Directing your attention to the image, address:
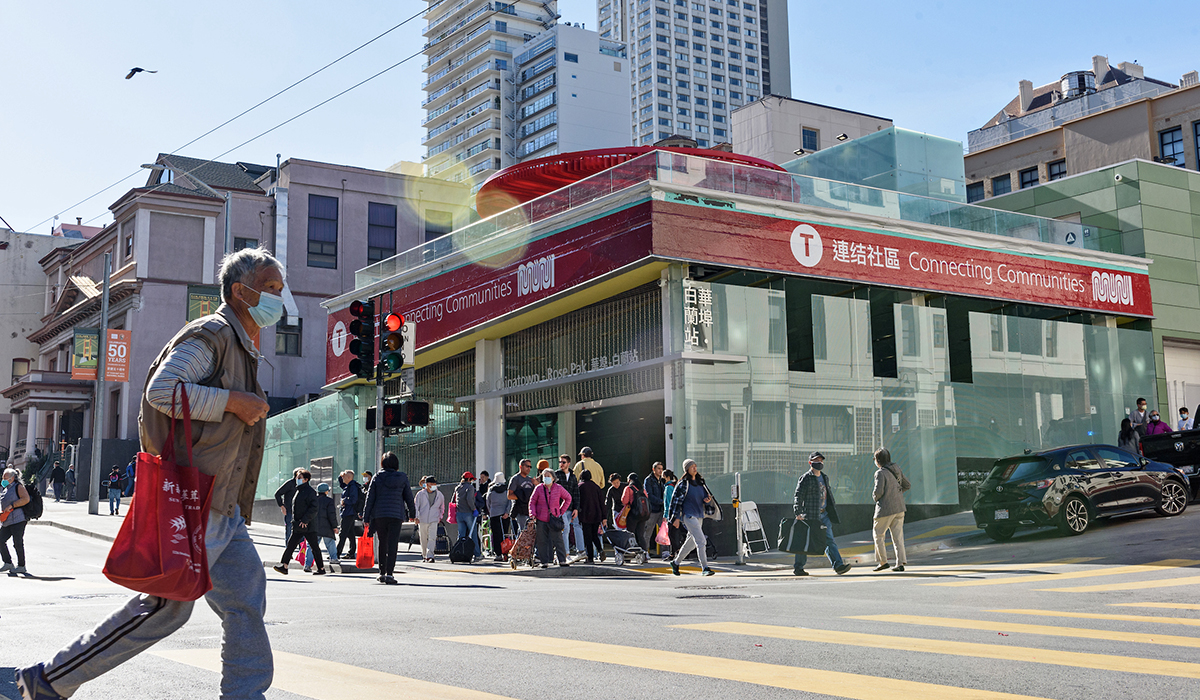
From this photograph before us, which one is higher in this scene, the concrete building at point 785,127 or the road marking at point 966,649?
the concrete building at point 785,127

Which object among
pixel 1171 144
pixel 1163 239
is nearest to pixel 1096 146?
pixel 1171 144

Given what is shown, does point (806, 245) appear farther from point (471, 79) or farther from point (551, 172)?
point (471, 79)

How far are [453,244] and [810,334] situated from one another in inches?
402

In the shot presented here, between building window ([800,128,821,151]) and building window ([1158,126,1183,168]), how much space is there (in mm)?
15565

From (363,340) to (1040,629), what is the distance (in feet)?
40.3

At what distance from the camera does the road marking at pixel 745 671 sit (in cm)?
532

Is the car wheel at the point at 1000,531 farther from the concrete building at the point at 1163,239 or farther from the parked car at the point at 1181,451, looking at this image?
the concrete building at the point at 1163,239

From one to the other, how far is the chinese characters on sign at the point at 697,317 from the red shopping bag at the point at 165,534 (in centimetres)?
1714

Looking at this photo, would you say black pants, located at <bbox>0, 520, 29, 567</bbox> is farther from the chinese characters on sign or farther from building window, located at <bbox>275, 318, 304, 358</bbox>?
building window, located at <bbox>275, 318, 304, 358</bbox>

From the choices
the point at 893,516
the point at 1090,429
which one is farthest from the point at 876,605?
the point at 1090,429

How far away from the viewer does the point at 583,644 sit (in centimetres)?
728

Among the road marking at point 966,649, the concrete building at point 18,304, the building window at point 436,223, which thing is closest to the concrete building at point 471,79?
the concrete building at point 18,304

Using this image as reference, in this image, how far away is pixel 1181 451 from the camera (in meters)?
22.1

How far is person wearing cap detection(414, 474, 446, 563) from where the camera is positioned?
2017cm
